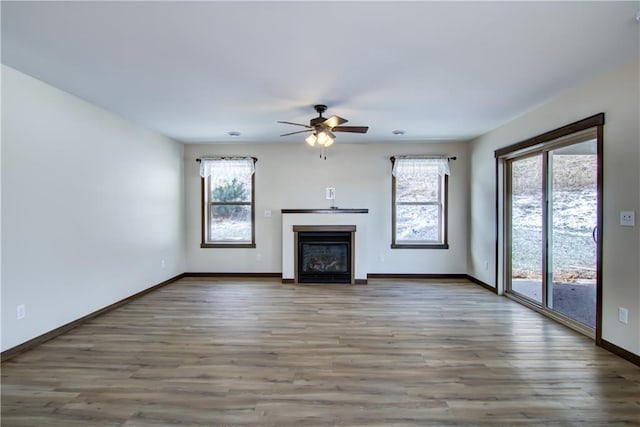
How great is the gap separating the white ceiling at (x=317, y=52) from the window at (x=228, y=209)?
6.47 feet

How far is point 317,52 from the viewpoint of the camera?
232 cm

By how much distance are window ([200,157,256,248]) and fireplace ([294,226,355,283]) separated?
966 millimetres

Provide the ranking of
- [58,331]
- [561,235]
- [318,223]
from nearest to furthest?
[58,331] → [561,235] → [318,223]

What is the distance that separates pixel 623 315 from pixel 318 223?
3766mm

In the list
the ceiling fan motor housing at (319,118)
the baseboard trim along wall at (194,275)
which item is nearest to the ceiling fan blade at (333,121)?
the ceiling fan motor housing at (319,118)

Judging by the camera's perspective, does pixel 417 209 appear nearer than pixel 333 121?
No

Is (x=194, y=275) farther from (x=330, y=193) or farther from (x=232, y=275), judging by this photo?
(x=330, y=193)

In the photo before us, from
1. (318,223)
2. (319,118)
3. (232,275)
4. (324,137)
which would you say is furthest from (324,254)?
(319,118)

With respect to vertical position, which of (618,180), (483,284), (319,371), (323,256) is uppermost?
(618,180)

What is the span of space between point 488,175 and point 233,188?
428 cm

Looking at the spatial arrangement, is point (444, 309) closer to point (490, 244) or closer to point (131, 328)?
point (490, 244)

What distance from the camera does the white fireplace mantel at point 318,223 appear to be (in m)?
5.21

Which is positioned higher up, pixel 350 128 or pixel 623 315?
pixel 350 128

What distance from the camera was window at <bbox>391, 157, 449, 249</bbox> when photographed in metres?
5.49
